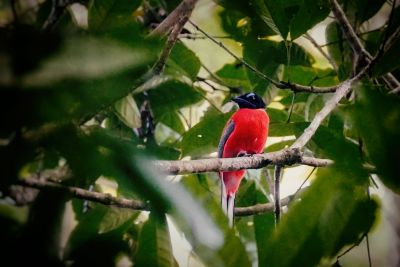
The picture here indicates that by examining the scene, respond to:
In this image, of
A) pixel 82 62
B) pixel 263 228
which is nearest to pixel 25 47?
pixel 82 62

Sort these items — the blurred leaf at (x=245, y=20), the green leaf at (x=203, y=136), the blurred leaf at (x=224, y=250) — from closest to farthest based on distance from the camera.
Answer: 1. the blurred leaf at (x=224, y=250)
2. the blurred leaf at (x=245, y=20)
3. the green leaf at (x=203, y=136)

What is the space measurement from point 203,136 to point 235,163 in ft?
1.65

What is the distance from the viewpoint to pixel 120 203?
161cm

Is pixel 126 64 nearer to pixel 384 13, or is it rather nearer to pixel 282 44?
pixel 282 44

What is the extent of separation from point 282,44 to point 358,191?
5.99 feet

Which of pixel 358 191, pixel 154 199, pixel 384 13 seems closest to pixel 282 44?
pixel 384 13

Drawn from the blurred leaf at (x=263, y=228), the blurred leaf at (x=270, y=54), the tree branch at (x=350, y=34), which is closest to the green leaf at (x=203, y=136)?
the blurred leaf at (x=270, y=54)

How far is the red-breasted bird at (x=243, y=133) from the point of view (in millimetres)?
3129

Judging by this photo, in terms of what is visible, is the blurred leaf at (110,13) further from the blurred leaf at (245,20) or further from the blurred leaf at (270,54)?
the blurred leaf at (270,54)

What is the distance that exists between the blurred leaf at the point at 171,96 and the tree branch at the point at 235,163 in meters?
0.83

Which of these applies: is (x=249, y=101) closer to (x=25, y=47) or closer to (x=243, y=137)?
(x=243, y=137)

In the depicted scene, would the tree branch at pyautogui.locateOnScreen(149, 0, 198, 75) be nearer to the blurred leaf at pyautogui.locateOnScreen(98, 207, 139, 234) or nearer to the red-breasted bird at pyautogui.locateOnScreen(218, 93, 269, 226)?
the blurred leaf at pyautogui.locateOnScreen(98, 207, 139, 234)

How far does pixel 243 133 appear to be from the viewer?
11.1ft

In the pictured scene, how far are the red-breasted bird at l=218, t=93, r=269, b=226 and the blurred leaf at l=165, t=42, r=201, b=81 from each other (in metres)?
0.62
